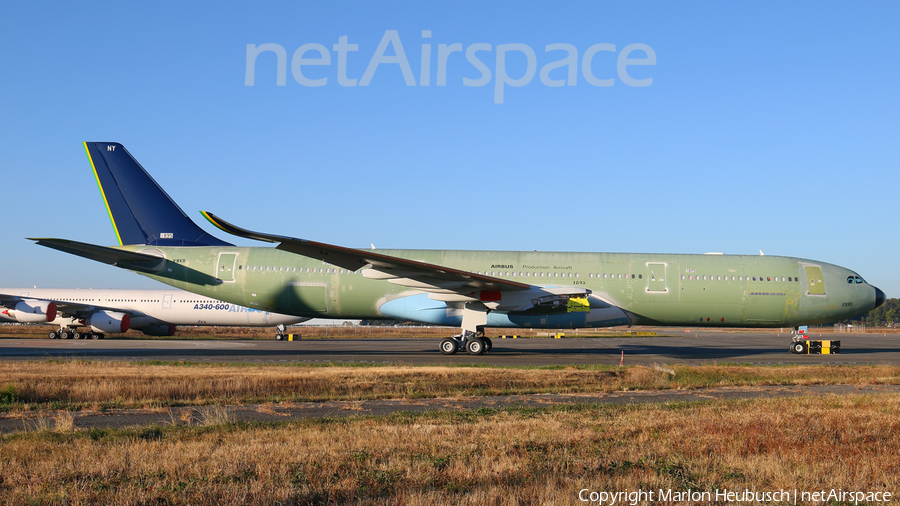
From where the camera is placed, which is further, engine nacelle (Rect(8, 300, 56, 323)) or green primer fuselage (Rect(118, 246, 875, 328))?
engine nacelle (Rect(8, 300, 56, 323))

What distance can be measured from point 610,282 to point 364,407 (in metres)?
16.2

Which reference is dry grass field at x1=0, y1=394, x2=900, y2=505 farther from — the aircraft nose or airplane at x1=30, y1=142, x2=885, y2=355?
the aircraft nose

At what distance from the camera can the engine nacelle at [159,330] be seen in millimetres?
46312

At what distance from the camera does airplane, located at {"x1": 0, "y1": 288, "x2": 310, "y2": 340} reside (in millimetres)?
42344

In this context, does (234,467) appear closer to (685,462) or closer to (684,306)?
(685,462)

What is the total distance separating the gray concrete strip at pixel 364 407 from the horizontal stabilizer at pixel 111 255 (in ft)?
46.0

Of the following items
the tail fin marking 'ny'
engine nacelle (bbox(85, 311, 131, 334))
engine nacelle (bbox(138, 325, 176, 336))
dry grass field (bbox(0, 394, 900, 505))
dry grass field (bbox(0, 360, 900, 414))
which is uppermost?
the tail fin marking 'ny'

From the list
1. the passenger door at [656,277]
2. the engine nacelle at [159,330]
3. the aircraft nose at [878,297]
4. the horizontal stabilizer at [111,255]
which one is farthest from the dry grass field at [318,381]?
the engine nacelle at [159,330]

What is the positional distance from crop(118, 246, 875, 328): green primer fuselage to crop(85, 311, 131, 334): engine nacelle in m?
17.9

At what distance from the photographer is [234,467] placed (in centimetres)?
622

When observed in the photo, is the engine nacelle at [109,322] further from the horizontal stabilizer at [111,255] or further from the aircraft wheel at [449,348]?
the aircraft wheel at [449,348]

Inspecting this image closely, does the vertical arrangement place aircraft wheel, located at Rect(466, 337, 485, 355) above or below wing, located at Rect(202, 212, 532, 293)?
below

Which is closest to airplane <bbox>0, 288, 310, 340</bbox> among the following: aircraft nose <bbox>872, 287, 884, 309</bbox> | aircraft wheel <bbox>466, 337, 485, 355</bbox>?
aircraft wheel <bbox>466, 337, 485, 355</bbox>

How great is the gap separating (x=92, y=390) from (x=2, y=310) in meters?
39.0
